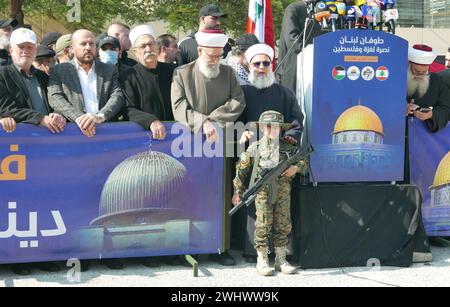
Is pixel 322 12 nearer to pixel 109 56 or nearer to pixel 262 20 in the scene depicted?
pixel 109 56

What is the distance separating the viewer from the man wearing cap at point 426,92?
6672mm

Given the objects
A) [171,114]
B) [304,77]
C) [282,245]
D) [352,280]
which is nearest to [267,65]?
[304,77]

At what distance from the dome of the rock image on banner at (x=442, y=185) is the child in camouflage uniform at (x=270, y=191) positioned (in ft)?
5.34

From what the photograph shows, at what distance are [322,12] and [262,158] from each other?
175cm

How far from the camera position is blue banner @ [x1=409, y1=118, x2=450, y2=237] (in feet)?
22.1

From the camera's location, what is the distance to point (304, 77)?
655cm

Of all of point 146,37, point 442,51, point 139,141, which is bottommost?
point 139,141

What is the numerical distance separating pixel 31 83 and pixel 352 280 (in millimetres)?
3308

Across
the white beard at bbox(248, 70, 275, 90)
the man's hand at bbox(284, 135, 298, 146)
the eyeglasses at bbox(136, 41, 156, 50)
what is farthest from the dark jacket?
the man's hand at bbox(284, 135, 298, 146)

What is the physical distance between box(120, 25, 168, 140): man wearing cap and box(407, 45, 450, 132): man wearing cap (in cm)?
249

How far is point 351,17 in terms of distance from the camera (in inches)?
263

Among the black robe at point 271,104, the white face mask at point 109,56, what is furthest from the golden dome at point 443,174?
the white face mask at point 109,56

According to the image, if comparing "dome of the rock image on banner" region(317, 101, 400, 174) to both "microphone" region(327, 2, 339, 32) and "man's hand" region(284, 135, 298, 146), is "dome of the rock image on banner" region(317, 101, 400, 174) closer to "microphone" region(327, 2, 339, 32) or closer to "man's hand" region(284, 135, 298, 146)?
"man's hand" region(284, 135, 298, 146)

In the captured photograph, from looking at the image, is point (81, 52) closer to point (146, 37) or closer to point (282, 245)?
point (146, 37)
